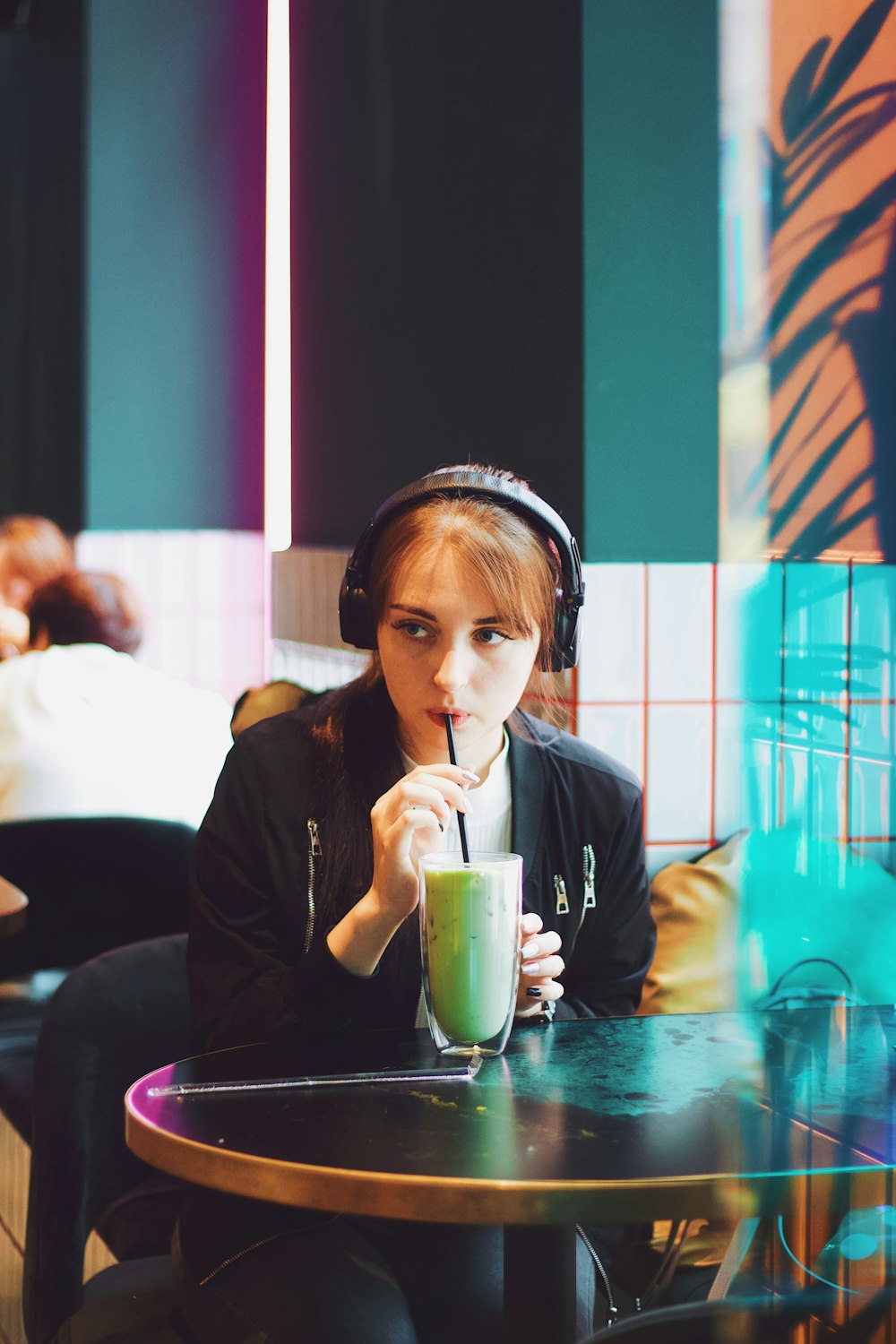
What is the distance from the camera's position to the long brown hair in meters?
1.25

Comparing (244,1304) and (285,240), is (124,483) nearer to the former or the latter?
(285,240)

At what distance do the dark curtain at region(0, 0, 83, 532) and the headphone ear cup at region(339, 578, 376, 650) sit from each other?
11.9 feet

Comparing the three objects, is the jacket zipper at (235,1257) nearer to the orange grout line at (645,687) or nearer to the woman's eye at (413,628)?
the woman's eye at (413,628)

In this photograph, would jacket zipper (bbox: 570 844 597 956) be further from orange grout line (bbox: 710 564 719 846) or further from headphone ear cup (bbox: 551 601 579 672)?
orange grout line (bbox: 710 564 719 846)

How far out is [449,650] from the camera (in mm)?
1213

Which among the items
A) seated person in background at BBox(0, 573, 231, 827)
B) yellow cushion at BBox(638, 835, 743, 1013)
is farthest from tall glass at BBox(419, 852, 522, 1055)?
seated person in background at BBox(0, 573, 231, 827)

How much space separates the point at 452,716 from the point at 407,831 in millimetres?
183

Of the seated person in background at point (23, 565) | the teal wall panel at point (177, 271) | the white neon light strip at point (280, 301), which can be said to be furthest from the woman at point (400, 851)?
the teal wall panel at point (177, 271)

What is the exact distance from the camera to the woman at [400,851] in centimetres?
109

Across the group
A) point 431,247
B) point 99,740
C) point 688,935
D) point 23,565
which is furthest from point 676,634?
point 23,565

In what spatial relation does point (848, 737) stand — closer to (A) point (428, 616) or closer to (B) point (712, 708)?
(A) point (428, 616)

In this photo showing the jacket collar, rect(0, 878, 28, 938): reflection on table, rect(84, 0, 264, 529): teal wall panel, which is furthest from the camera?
rect(84, 0, 264, 529): teal wall panel

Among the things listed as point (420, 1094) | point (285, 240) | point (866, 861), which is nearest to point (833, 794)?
point (866, 861)

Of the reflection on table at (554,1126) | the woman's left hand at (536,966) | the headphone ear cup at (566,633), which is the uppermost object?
the headphone ear cup at (566,633)
